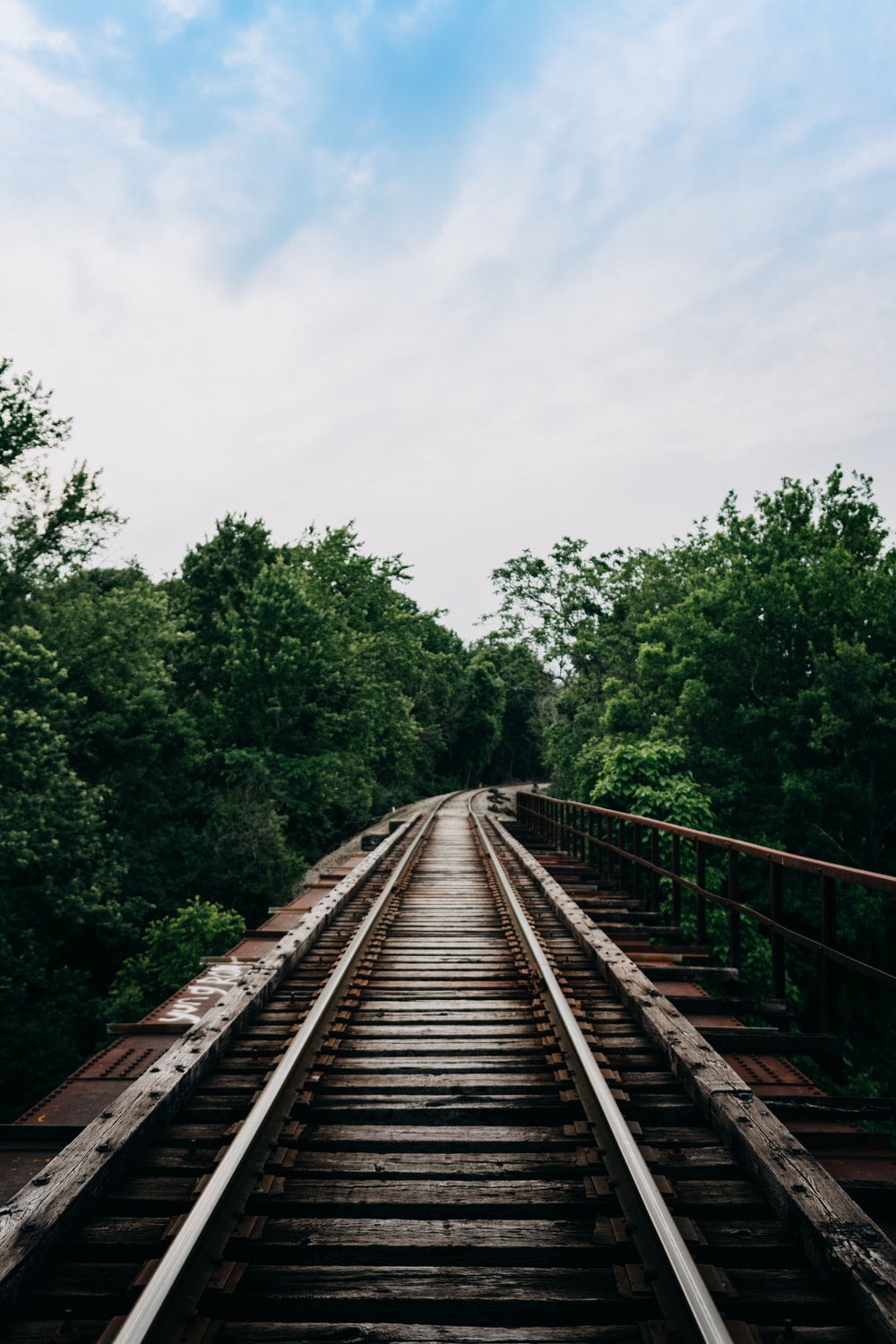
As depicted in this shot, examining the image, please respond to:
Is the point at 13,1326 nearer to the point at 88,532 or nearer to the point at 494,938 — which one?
the point at 494,938

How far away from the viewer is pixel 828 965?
16.2 feet

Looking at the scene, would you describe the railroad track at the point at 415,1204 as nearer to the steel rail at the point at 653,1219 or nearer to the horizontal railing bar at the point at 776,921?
the steel rail at the point at 653,1219

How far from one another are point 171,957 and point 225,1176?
53.3ft

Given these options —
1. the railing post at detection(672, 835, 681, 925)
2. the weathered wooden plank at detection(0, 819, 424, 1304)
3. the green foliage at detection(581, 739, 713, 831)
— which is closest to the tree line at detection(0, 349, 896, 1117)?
the green foliage at detection(581, 739, 713, 831)

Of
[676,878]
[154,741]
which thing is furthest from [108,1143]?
[154,741]

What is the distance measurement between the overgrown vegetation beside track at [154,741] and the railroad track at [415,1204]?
14.4 meters

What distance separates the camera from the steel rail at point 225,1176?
7.02ft

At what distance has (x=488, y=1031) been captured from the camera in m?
4.85

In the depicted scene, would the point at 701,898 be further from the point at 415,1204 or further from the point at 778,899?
the point at 415,1204

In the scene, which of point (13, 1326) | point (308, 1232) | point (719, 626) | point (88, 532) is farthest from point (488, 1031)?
point (88, 532)

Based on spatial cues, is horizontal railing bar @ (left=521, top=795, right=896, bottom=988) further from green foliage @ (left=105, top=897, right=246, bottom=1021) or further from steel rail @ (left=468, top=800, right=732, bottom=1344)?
green foliage @ (left=105, top=897, right=246, bottom=1021)

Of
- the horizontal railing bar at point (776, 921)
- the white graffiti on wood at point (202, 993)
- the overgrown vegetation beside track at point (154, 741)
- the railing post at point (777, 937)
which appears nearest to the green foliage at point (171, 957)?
the overgrown vegetation beside track at point (154, 741)

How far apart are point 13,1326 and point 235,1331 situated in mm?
644

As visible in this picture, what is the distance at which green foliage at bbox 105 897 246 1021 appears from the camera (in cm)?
1700
